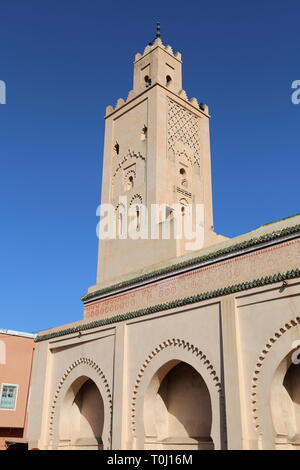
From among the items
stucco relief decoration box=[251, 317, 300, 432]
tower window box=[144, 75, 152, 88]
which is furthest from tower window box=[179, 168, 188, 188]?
stucco relief decoration box=[251, 317, 300, 432]

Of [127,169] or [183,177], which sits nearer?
[183,177]

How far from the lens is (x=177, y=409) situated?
10242mm

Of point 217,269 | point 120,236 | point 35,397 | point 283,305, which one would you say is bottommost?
point 35,397

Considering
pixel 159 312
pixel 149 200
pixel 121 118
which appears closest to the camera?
pixel 159 312

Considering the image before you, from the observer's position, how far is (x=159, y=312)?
10.3 m

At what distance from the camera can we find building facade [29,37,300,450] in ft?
26.5

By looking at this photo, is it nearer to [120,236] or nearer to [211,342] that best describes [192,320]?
[211,342]


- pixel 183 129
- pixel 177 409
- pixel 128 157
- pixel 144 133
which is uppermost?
pixel 183 129

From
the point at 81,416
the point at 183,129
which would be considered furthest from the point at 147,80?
the point at 81,416

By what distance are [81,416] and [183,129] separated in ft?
30.3

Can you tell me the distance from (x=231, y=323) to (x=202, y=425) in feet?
8.14

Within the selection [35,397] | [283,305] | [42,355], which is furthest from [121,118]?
[283,305]
